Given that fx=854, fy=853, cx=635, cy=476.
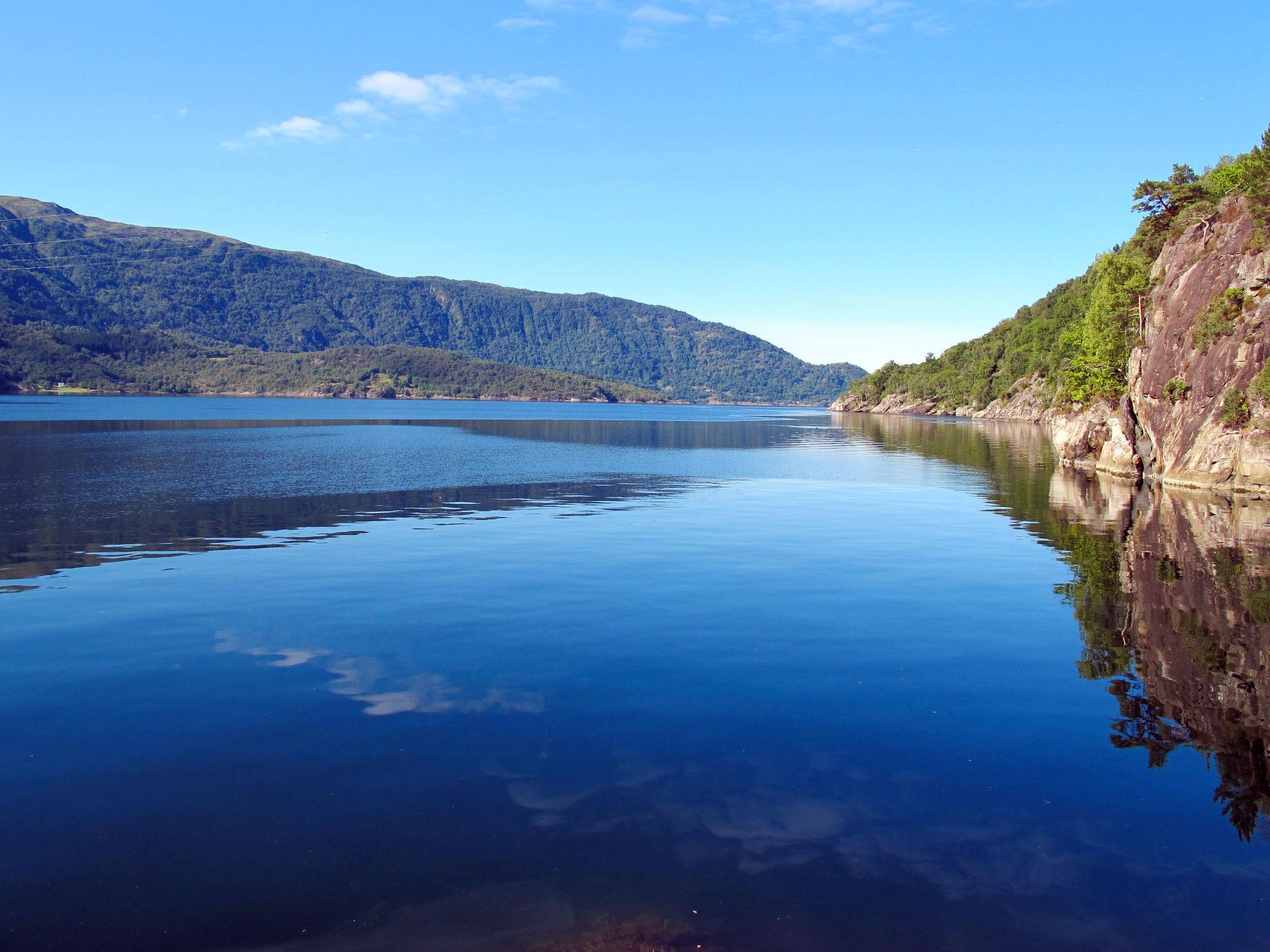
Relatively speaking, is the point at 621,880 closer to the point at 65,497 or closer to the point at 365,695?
the point at 365,695

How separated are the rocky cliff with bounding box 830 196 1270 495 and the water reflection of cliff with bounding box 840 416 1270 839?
3361mm

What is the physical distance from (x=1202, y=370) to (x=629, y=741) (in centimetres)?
5016

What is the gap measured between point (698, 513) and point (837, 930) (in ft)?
108

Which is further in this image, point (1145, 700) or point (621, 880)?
point (1145, 700)

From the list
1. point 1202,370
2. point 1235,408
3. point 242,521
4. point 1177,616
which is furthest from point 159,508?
point 1202,370

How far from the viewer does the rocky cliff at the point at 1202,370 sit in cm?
4550

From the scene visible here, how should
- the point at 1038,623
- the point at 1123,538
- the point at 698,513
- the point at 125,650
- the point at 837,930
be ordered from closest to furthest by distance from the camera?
1. the point at 837,930
2. the point at 125,650
3. the point at 1038,623
4. the point at 1123,538
5. the point at 698,513

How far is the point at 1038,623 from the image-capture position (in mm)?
20906

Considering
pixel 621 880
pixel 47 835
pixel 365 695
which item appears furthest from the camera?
pixel 365 695

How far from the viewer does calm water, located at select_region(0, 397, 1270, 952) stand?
8898 millimetres

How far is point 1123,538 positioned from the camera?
33250 millimetres

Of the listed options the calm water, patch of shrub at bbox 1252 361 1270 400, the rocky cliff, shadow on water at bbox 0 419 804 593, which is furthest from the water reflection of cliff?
shadow on water at bbox 0 419 804 593

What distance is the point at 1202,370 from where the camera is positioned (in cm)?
4950

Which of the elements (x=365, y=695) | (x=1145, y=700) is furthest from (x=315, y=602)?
(x=1145, y=700)
